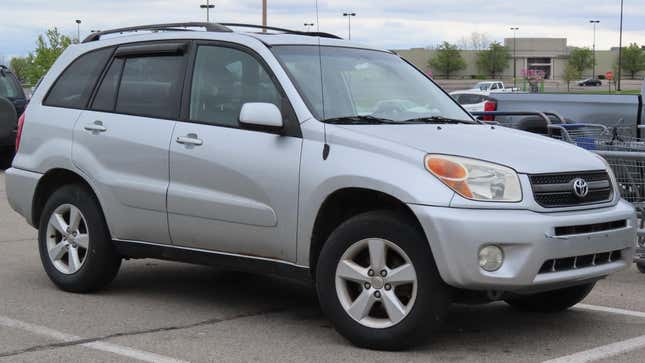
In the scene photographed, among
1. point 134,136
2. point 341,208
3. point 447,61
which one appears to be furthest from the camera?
point 447,61

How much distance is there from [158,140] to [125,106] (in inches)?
20.9

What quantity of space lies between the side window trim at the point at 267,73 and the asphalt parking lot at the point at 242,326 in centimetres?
120

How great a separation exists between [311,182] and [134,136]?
1528mm

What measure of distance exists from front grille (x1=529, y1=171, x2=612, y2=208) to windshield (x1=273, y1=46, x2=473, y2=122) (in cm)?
103

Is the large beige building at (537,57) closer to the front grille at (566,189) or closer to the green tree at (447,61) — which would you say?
the green tree at (447,61)

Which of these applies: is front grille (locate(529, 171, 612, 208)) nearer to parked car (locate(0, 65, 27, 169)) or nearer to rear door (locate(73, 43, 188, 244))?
rear door (locate(73, 43, 188, 244))

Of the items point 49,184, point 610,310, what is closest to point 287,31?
point 49,184

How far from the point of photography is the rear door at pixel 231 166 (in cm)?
596

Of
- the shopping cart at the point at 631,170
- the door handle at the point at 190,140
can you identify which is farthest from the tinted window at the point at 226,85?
the shopping cart at the point at 631,170

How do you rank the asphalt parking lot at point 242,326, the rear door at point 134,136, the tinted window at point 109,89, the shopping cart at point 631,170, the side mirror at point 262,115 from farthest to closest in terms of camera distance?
the shopping cart at point 631,170
the tinted window at point 109,89
the rear door at point 134,136
the side mirror at point 262,115
the asphalt parking lot at point 242,326

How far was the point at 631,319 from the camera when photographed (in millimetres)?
6508

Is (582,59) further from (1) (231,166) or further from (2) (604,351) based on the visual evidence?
(2) (604,351)

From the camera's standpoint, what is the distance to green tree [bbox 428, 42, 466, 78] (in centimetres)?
13088

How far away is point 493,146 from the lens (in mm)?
5668
